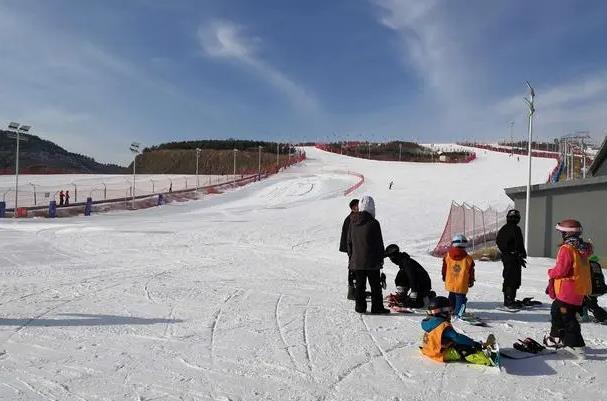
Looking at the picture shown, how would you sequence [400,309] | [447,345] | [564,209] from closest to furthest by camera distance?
[447,345]
[400,309]
[564,209]

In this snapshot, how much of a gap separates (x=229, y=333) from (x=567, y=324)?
362cm

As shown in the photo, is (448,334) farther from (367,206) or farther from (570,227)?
(367,206)

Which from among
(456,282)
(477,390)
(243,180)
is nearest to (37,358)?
(477,390)

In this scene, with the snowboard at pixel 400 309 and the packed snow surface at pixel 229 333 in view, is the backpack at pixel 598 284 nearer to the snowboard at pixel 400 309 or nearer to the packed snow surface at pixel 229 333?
the packed snow surface at pixel 229 333

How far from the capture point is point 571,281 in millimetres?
5195

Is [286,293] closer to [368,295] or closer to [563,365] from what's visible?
[368,295]

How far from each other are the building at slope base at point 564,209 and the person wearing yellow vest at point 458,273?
10.1m

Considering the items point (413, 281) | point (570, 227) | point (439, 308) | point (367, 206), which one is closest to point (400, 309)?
point (413, 281)

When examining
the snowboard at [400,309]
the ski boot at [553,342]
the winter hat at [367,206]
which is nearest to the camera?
the ski boot at [553,342]

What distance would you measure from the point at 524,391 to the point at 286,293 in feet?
15.1

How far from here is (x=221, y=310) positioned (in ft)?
23.0

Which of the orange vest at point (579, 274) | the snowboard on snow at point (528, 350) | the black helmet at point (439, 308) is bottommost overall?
the snowboard on snow at point (528, 350)

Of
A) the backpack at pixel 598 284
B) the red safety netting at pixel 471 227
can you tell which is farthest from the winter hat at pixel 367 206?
the red safety netting at pixel 471 227

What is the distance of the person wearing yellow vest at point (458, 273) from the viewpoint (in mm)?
6699
